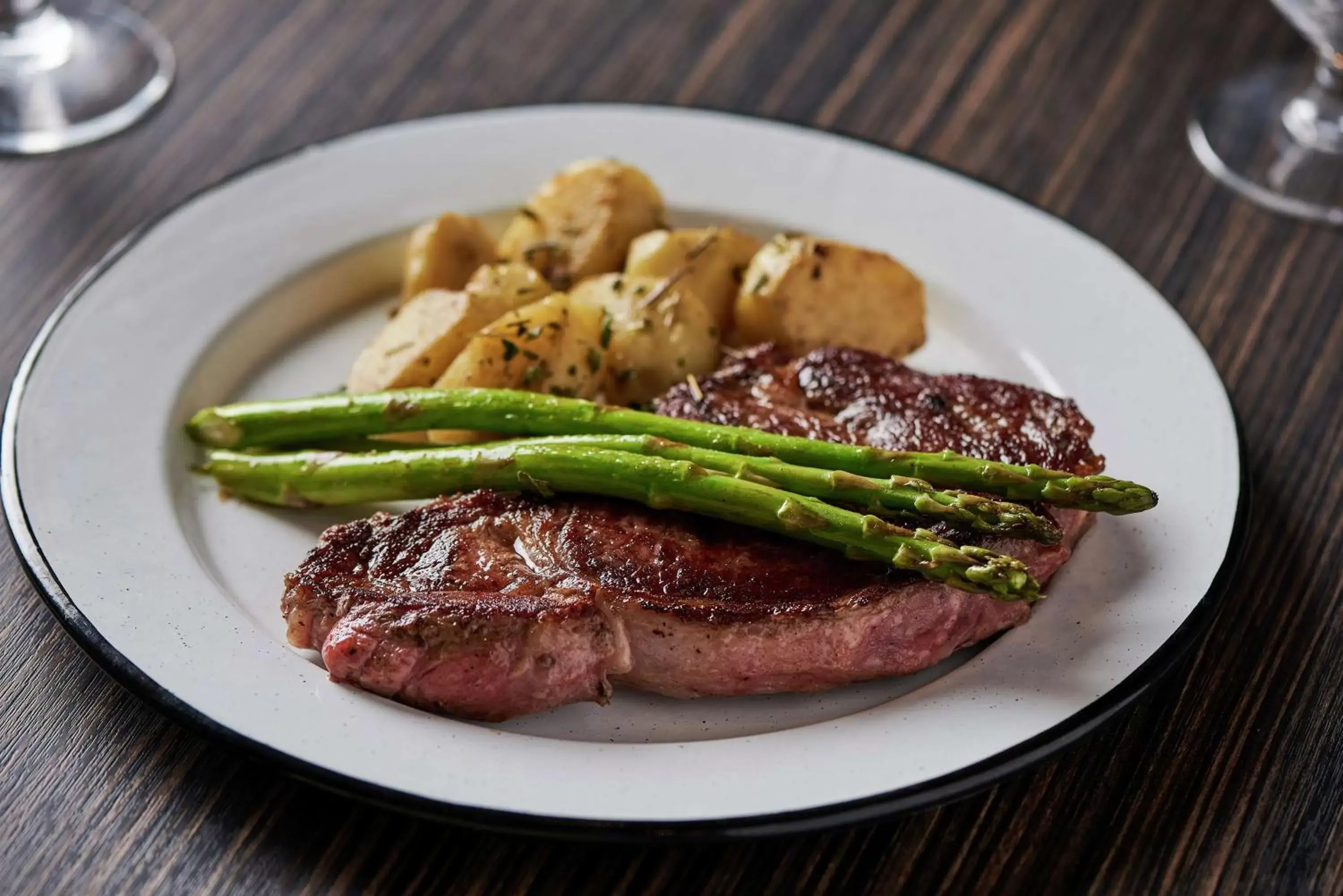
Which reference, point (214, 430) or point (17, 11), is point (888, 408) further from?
point (17, 11)

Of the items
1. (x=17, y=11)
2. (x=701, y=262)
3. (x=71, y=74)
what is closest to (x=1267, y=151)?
(x=701, y=262)

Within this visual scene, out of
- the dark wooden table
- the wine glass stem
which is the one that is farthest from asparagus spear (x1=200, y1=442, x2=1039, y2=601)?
the wine glass stem

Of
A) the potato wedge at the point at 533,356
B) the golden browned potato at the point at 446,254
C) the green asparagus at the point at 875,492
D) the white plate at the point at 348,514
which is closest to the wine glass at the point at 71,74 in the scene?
the white plate at the point at 348,514

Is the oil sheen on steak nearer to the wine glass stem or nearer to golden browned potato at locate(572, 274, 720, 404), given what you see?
golden browned potato at locate(572, 274, 720, 404)

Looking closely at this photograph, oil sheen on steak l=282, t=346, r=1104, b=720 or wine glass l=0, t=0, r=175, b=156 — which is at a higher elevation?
oil sheen on steak l=282, t=346, r=1104, b=720

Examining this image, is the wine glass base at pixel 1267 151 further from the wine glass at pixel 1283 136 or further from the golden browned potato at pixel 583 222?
the golden browned potato at pixel 583 222
